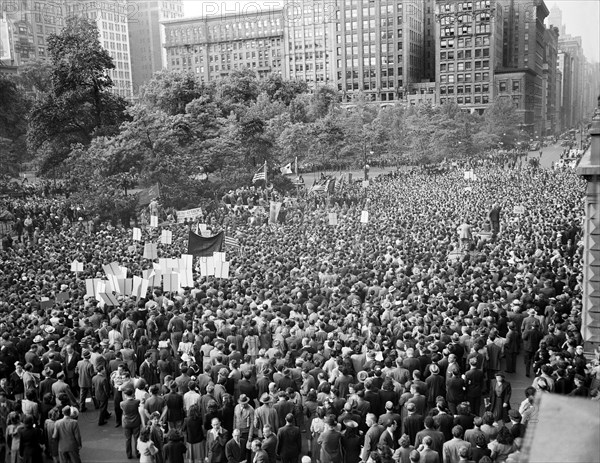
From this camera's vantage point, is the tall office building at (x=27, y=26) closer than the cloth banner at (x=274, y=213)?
No

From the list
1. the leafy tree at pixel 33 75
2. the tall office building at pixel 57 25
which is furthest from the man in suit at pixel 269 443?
the tall office building at pixel 57 25

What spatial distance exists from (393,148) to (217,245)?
57.9 metres

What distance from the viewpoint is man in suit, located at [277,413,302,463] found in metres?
9.49

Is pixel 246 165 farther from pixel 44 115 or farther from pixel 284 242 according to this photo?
pixel 284 242

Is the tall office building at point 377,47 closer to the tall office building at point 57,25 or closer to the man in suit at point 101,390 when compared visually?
the tall office building at point 57,25

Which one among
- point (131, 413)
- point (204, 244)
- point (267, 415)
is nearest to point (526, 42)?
point (204, 244)

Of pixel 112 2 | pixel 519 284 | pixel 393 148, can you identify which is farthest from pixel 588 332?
pixel 112 2

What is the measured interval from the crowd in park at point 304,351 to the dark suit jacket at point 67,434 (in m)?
0.02

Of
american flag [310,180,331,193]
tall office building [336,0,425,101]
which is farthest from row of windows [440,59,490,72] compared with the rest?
american flag [310,180,331,193]

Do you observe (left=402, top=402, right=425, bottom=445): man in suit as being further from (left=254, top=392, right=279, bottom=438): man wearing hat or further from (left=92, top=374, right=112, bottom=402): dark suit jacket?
(left=92, top=374, right=112, bottom=402): dark suit jacket

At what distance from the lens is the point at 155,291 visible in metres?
17.9

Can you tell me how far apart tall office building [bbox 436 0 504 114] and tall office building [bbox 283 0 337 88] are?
21746 mm

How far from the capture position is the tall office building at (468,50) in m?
113

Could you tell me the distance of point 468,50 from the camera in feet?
382
